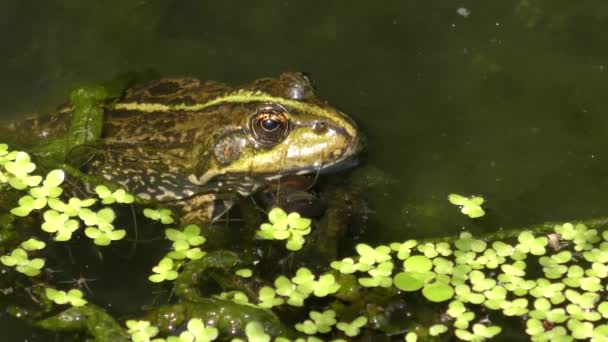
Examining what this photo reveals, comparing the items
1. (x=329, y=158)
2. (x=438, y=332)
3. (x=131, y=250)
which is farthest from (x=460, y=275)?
(x=131, y=250)

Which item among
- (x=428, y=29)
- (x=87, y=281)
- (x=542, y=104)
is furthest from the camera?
Result: (x=428, y=29)

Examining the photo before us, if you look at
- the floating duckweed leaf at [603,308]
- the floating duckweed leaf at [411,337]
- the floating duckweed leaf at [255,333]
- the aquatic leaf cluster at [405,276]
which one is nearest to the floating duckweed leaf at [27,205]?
the aquatic leaf cluster at [405,276]

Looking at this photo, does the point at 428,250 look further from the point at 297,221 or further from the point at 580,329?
the point at 580,329

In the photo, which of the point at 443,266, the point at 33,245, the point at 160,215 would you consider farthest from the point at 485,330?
the point at 33,245

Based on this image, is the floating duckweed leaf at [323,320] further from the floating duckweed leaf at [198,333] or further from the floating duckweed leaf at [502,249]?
the floating duckweed leaf at [502,249]

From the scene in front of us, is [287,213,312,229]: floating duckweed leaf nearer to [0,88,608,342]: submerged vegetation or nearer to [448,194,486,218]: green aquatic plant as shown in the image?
[0,88,608,342]: submerged vegetation

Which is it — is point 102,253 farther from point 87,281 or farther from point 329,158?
point 329,158
